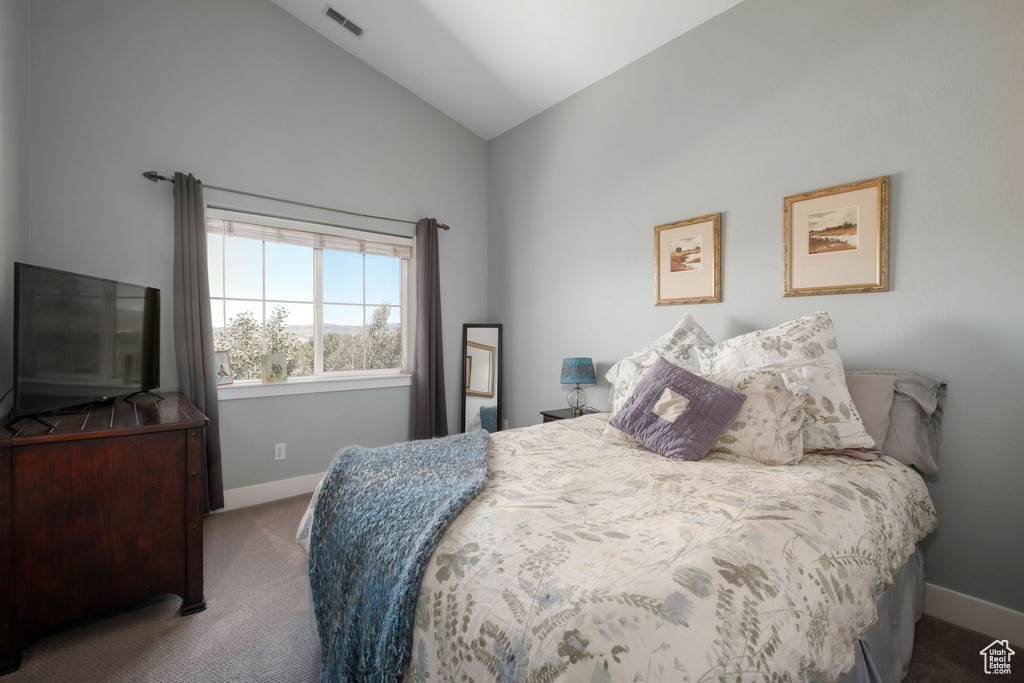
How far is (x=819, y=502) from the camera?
125 cm

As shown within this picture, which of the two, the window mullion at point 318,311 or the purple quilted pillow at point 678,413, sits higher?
the window mullion at point 318,311

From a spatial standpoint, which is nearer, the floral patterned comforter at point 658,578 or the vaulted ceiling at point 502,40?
the floral patterned comforter at point 658,578

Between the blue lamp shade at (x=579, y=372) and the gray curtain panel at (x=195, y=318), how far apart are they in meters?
2.27

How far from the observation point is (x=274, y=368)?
127 inches

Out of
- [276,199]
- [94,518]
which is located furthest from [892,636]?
[276,199]

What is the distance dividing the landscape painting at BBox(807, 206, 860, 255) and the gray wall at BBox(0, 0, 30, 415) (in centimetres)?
365

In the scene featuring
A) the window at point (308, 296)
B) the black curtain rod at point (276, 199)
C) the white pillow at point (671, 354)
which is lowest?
the white pillow at point (671, 354)

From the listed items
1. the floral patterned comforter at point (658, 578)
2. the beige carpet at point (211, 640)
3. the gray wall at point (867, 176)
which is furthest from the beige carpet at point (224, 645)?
the floral patterned comforter at point (658, 578)

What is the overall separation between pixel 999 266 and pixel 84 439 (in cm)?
352

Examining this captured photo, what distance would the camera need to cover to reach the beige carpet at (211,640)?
1.58 metres

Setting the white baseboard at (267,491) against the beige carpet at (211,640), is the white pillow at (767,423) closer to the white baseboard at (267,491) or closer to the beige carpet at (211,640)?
the beige carpet at (211,640)

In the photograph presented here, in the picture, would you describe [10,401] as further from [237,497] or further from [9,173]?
[237,497]

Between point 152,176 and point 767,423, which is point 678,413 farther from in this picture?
point 152,176

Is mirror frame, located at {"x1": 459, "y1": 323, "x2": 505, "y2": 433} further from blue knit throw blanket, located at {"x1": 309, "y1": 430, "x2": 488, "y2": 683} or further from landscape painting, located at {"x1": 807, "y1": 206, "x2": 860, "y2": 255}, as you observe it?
landscape painting, located at {"x1": 807, "y1": 206, "x2": 860, "y2": 255}
